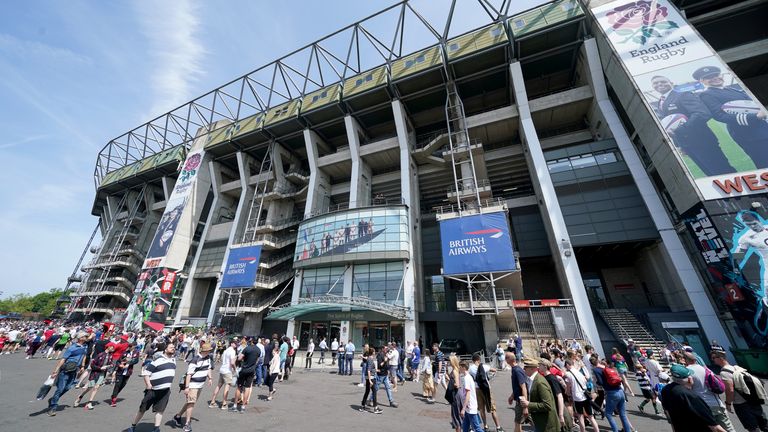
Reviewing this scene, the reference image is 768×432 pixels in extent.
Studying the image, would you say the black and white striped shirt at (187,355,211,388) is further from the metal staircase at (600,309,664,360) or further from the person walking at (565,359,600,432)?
the metal staircase at (600,309,664,360)

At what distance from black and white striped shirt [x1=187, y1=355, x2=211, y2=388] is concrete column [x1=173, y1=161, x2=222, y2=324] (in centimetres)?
3016

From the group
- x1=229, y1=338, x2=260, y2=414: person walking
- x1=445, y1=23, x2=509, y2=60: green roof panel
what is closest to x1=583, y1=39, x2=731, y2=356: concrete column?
x1=445, y1=23, x2=509, y2=60: green roof panel

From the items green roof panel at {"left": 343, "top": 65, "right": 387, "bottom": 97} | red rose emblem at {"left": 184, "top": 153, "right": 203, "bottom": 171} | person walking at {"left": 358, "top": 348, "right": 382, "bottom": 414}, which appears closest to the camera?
person walking at {"left": 358, "top": 348, "right": 382, "bottom": 414}

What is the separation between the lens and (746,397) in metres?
4.86

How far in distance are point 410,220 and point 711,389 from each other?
2315 centimetres

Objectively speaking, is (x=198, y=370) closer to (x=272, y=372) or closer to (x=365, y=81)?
(x=272, y=372)

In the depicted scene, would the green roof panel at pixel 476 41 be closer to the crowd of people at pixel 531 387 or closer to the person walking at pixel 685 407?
the crowd of people at pixel 531 387

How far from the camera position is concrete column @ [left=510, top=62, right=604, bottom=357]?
18859mm

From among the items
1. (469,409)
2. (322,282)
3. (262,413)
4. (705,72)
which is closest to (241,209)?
(322,282)

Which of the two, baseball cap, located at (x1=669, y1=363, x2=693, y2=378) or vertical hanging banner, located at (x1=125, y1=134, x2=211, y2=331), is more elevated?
vertical hanging banner, located at (x1=125, y1=134, x2=211, y2=331)

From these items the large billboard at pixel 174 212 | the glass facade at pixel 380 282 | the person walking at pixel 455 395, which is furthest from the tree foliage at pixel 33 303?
the person walking at pixel 455 395

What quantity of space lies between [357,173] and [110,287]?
45.8 meters

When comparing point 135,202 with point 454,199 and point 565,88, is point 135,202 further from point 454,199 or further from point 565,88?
point 565,88

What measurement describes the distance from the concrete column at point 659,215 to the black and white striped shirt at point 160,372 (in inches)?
1047
